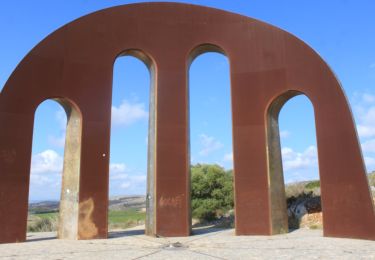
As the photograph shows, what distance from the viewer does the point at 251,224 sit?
12359mm

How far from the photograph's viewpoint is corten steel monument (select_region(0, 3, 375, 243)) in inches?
452

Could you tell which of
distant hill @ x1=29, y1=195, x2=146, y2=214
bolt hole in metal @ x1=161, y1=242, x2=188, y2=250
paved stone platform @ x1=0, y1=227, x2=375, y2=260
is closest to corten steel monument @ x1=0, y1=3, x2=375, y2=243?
paved stone platform @ x1=0, y1=227, x2=375, y2=260

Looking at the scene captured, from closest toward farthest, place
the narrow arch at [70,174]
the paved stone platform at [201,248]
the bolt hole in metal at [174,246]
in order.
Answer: the paved stone platform at [201,248]
the bolt hole in metal at [174,246]
the narrow arch at [70,174]

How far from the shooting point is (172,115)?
42.3ft

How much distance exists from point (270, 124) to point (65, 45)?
725 centimetres

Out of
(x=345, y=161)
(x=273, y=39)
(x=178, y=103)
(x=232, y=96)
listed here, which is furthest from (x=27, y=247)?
(x=273, y=39)

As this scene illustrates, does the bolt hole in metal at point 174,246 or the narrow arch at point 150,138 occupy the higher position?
the narrow arch at point 150,138

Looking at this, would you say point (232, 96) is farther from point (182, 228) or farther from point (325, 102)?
point (182, 228)

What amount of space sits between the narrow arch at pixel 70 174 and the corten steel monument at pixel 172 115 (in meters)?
0.03

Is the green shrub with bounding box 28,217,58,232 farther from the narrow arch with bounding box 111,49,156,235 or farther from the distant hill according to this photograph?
the distant hill

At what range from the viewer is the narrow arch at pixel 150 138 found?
12.4 m

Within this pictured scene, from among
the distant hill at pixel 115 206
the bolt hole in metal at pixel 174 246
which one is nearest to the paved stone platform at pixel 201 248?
the bolt hole in metal at pixel 174 246

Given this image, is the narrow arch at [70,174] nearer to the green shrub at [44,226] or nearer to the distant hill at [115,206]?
the green shrub at [44,226]

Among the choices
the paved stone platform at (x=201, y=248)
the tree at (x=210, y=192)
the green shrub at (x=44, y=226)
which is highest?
the tree at (x=210, y=192)
